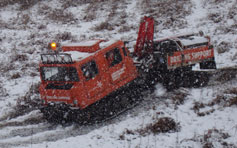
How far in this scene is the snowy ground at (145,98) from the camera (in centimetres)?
846

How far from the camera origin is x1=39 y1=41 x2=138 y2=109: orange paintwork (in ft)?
29.3

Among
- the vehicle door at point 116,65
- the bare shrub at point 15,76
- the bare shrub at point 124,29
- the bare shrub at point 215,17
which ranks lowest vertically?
the bare shrub at point 15,76

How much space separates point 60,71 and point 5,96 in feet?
15.0

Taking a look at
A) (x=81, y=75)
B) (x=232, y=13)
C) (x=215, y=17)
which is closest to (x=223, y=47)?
(x=215, y=17)

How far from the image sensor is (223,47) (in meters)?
15.7

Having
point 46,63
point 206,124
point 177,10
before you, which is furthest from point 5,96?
point 177,10

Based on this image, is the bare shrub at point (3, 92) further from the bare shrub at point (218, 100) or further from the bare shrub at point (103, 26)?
the bare shrub at point (103, 26)

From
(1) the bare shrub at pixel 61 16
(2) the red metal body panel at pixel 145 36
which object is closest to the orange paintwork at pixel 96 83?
(2) the red metal body panel at pixel 145 36

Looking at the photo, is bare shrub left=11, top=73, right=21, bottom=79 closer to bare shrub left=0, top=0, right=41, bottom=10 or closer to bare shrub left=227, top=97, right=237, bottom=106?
bare shrub left=227, top=97, right=237, bottom=106

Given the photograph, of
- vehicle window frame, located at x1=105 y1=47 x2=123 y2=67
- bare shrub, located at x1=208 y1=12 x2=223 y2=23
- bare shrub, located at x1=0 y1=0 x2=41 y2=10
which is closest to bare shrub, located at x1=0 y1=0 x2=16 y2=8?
bare shrub, located at x1=0 y1=0 x2=41 y2=10

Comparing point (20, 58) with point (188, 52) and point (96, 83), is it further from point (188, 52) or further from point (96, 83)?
point (188, 52)

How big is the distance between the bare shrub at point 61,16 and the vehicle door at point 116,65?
1357cm

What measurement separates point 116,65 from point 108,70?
0.42 m

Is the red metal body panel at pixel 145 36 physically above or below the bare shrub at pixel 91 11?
above
